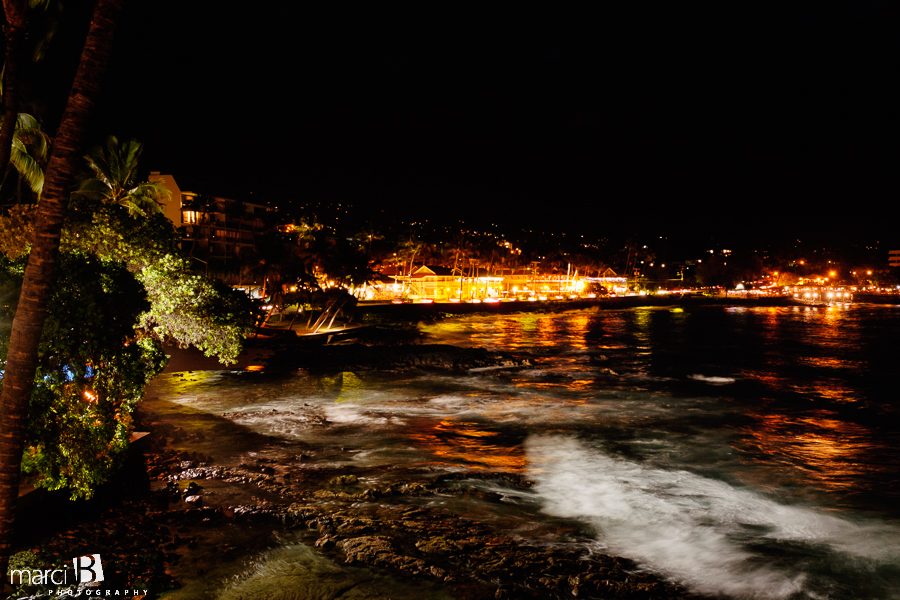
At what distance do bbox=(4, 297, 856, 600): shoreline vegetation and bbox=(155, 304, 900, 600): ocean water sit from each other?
36.6 inches

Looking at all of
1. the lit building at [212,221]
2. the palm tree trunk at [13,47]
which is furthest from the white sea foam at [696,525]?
the lit building at [212,221]

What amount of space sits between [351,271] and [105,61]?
39143 mm

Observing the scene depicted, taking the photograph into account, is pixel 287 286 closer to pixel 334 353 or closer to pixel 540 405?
pixel 334 353

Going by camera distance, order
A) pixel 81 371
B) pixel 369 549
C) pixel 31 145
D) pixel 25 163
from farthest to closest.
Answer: pixel 31 145, pixel 25 163, pixel 369 549, pixel 81 371

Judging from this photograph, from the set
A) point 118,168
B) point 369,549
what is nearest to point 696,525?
point 369,549

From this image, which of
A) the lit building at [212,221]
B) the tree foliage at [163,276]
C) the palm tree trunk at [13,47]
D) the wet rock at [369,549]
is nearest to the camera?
the palm tree trunk at [13,47]

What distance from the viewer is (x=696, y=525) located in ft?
39.2

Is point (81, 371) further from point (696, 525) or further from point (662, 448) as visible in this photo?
point (662, 448)

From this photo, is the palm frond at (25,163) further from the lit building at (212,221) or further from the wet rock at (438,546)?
the lit building at (212,221)

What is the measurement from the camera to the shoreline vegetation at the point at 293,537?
834cm

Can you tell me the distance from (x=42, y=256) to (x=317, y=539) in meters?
6.82

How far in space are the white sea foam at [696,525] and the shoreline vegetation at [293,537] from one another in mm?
803

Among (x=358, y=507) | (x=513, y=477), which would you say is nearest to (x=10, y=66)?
(x=358, y=507)

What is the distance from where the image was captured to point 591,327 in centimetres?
6384
